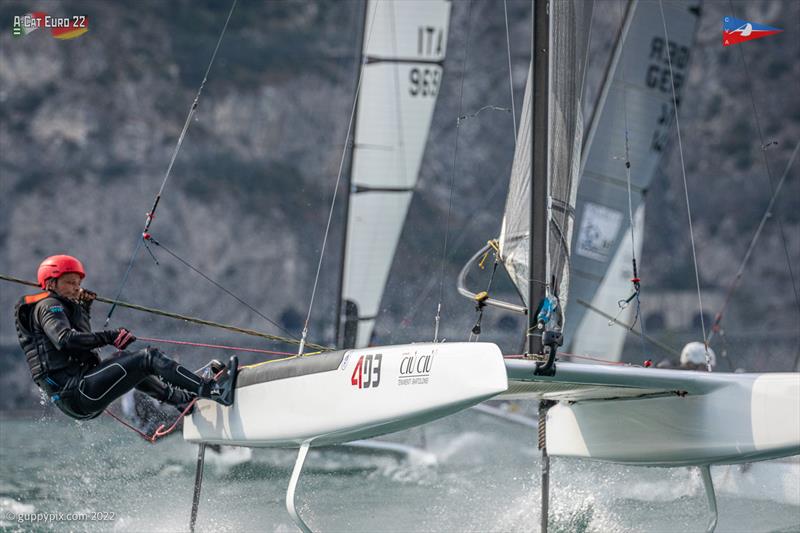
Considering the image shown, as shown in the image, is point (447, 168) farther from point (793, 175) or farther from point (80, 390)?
point (80, 390)

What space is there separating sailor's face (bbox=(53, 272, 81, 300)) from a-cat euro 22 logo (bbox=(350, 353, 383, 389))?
123 cm

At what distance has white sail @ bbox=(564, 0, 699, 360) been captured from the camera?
7.61 metres

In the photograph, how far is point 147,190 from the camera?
2359 centimetres

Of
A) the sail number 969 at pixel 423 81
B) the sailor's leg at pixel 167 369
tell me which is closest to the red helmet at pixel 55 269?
the sailor's leg at pixel 167 369

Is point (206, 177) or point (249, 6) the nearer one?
point (206, 177)

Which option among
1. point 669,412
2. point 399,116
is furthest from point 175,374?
point 399,116

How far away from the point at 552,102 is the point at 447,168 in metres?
22.1

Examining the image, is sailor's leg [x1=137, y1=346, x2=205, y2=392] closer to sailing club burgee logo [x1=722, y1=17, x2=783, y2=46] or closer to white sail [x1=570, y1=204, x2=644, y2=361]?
sailing club burgee logo [x1=722, y1=17, x2=783, y2=46]

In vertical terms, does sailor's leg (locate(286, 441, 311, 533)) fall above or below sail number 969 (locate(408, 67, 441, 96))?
below

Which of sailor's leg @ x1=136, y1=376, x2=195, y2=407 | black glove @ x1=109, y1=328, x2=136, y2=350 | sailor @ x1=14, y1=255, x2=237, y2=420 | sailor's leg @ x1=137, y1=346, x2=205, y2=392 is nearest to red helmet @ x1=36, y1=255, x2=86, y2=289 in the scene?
sailor @ x1=14, y1=255, x2=237, y2=420

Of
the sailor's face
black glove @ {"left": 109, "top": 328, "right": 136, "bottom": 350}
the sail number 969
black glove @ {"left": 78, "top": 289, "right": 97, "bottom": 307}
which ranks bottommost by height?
black glove @ {"left": 109, "top": 328, "right": 136, "bottom": 350}

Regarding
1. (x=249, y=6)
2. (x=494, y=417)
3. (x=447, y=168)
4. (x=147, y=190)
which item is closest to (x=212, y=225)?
(x=147, y=190)

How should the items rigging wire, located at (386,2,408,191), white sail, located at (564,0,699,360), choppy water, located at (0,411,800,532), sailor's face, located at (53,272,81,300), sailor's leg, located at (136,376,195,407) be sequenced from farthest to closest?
rigging wire, located at (386,2,408,191) < white sail, located at (564,0,699,360) < choppy water, located at (0,411,800,532) < sailor's leg, located at (136,376,195,407) < sailor's face, located at (53,272,81,300)

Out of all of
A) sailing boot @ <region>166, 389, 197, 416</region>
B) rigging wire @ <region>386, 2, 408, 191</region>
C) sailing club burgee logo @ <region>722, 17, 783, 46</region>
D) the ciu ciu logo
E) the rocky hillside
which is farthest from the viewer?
the rocky hillside
